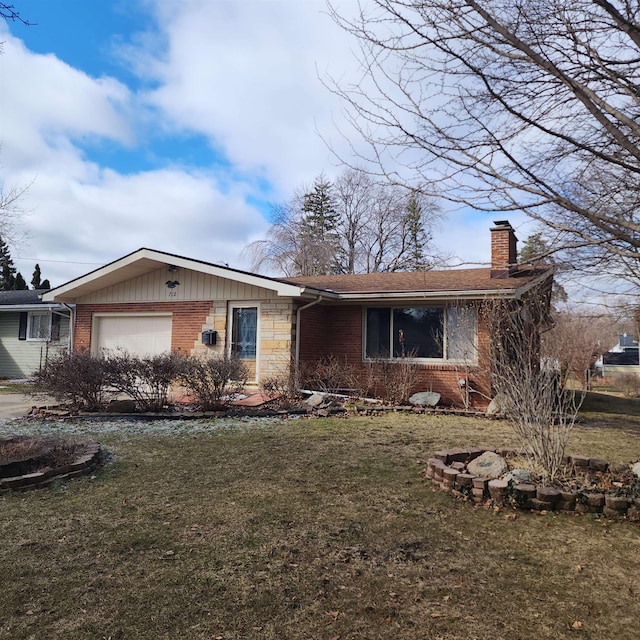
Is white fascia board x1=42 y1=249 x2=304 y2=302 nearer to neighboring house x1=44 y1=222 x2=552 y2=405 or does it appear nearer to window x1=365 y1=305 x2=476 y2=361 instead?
neighboring house x1=44 y1=222 x2=552 y2=405

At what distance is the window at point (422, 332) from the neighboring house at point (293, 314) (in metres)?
0.03

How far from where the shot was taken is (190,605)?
2.81 meters

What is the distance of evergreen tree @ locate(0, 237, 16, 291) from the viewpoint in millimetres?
33638

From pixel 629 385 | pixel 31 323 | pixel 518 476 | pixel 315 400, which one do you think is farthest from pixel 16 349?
pixel 629 385

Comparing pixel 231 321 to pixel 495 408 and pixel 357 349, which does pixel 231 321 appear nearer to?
pixel 357 349

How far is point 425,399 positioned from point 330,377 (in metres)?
2.24

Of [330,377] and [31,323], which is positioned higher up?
[31,323]

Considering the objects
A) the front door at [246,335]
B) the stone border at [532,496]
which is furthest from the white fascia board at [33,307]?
the stone border at [532,496]

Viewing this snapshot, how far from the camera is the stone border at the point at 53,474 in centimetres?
486

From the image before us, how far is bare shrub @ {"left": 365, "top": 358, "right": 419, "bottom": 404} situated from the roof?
5.81 feet

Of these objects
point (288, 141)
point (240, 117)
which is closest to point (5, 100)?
point (240, 117)

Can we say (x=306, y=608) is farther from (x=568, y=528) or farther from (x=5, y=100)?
(x=5, y=100)

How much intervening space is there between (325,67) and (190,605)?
4.36 m

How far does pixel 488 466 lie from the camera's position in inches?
202
